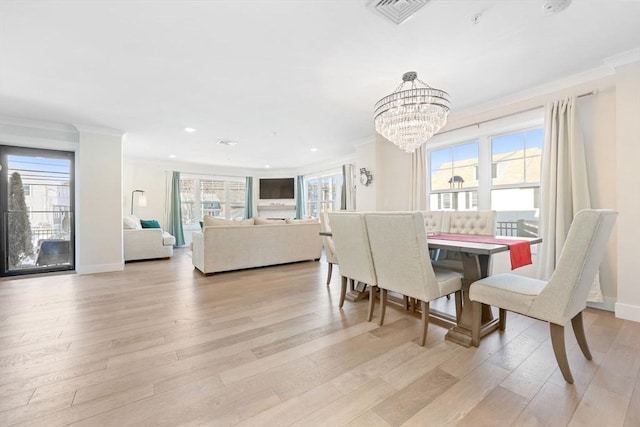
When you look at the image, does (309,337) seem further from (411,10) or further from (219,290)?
(411,10)

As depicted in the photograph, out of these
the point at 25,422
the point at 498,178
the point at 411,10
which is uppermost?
the point at 411,10

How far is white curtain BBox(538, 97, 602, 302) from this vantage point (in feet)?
9.02

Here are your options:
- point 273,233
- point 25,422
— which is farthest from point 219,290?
point 25,422

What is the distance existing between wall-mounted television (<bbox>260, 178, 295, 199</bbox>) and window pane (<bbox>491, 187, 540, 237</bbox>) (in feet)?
20.3

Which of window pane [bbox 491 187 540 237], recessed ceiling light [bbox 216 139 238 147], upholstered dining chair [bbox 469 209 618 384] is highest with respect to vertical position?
recessed ceiling light [bbox 216 139 238 147]

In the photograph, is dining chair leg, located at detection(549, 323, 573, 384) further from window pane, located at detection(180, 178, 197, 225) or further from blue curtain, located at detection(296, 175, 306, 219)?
window pane, located at detection(180, 178, 197, 225)

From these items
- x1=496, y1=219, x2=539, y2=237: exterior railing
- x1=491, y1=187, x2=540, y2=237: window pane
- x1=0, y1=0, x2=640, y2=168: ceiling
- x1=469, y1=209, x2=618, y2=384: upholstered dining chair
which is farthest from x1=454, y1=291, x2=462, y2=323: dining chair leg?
x1=0, y1=0, x2=640, y2=168: ceiling

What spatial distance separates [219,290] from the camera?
3375 millimetres

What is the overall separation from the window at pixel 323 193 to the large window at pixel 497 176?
3313mm

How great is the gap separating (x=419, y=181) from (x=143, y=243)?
18.1ft

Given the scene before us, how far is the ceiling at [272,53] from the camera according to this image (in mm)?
1873

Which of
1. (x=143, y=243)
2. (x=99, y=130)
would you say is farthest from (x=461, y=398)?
(x=143, y=243)

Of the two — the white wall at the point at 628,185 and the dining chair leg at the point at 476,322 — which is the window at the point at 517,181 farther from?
the dining chair leg at the point at 476,322

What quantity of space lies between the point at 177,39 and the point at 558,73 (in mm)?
3733
